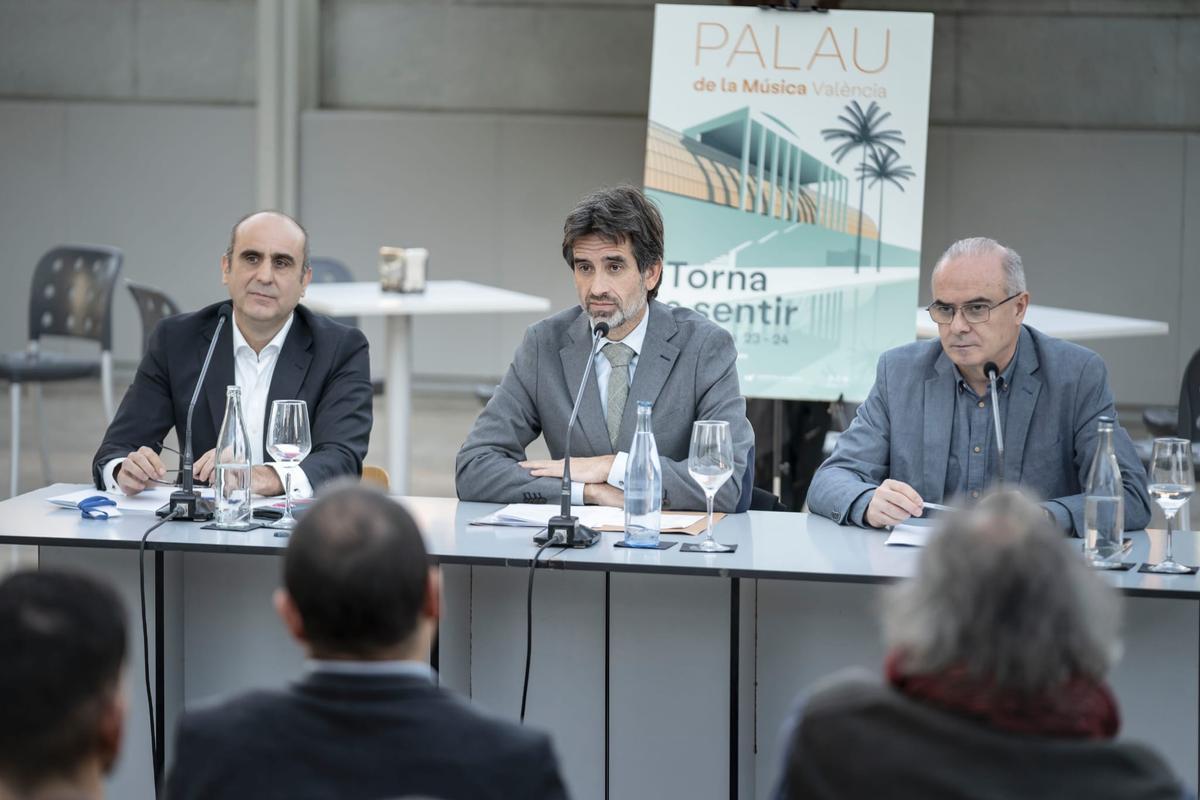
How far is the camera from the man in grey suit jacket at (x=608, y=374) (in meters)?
3.05

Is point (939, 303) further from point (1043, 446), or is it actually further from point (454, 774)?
point (454, 774)

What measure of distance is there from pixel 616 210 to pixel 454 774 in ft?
6.52

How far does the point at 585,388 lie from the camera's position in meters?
3.15

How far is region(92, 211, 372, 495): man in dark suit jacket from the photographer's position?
10.6 feet

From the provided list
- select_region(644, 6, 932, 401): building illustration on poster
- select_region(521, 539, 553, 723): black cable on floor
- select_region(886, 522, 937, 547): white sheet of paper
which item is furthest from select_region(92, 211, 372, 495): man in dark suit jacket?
select_region(644, 6, 932, 401): building illustration on poster

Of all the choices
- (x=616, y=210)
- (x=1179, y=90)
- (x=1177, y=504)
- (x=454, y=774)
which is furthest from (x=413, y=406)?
(x=454, y=774)

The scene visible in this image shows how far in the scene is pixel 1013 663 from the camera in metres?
1.17

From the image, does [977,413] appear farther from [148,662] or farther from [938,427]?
[148,662]

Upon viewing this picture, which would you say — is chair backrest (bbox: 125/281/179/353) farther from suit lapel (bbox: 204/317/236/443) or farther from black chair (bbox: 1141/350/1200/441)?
black chair (bbox: 1141/350/1200/441)

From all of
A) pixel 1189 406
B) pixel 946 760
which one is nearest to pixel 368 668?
pixel 946 760

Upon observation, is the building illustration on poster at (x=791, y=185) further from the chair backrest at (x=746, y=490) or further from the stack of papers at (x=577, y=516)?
the stack of papers at (x=577, y=516)

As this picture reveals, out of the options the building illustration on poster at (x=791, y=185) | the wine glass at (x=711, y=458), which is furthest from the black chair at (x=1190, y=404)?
the wine glass at (x=711, y=458)

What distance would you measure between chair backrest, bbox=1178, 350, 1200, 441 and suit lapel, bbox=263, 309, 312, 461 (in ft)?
8.21

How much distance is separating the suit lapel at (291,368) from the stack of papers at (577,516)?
0.68 meters
